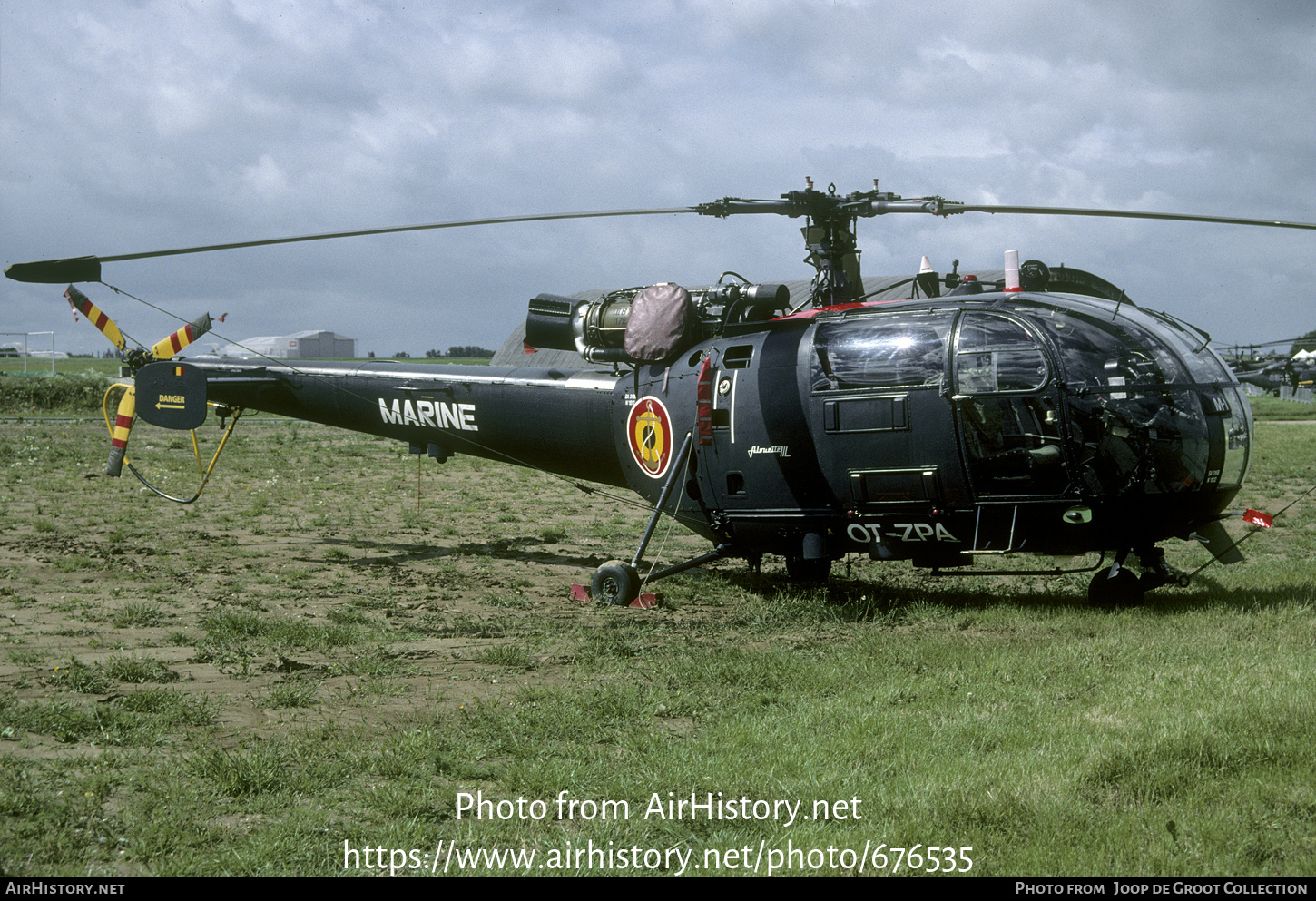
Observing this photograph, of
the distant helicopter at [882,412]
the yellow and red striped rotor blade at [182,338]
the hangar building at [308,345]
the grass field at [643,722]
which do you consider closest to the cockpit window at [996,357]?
the distant helicopter at [882,412]

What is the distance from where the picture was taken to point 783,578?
36.3ft

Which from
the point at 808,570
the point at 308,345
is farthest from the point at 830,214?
the point at 308,345

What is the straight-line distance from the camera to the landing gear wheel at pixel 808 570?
1013 cm

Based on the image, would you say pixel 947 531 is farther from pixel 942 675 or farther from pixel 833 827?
pixel 833 827

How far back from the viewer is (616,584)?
978 centimetres

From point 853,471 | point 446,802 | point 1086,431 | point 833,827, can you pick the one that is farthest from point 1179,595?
point 446,802

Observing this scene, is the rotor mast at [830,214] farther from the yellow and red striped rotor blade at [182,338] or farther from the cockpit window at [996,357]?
the yellow and red striped rotor blade at [182,338]

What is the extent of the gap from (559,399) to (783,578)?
3.17m

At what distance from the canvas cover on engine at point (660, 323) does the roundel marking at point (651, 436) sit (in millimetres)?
516

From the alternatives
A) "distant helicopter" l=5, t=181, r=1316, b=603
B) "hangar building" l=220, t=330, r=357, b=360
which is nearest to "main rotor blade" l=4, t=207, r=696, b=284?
"distant helicopter" l=5, t=181, r=1316, b=603

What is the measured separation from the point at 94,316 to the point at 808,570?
9.95 m

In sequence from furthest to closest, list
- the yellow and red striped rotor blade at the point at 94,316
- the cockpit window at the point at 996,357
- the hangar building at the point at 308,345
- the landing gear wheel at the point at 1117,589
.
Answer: the hangar building at the point at 308,345, the yellow and red striped rotor blade at the point at 94,316, the landing gear wheel at the point at 1117,589, the cockpit window at the point at 996,357

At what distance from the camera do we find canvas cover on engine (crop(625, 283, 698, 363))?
32.7 ft

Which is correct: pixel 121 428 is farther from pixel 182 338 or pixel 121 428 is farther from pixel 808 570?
pixel 808 570
